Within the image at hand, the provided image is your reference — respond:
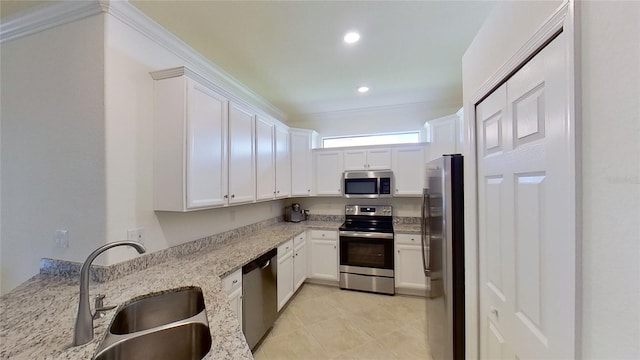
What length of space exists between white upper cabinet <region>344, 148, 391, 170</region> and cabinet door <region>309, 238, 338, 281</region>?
1.24 metres

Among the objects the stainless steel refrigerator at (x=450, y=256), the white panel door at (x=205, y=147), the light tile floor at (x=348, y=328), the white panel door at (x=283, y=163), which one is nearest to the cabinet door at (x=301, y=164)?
the white panel door at (x=283, y=163)

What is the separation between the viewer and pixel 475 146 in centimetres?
150

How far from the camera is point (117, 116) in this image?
1682 mm

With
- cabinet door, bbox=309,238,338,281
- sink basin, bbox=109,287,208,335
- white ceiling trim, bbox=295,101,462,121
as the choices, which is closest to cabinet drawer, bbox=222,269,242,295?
sink basin, bbox=109,287,208,335

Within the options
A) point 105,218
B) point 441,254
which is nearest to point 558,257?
point 441,254

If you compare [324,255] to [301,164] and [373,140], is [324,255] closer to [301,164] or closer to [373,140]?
[301,164]

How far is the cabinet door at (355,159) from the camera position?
3828 millimetres

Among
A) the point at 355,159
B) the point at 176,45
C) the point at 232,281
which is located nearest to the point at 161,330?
the point at 232,281

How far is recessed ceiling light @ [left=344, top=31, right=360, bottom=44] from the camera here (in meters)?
2.04

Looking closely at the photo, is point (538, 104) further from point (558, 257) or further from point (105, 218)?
point (105, 218)

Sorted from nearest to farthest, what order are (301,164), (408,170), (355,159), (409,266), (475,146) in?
1. (475,146)
2. (409,266)
3. (408,170)
4. (355,159)
5. (301,164)

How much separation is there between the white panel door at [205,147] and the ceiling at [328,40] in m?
0.49

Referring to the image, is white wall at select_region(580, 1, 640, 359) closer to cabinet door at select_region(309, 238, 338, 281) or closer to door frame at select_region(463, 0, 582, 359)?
door frame at select_region(463, 0, 582, 359)

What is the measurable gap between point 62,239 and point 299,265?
7.85 ft
